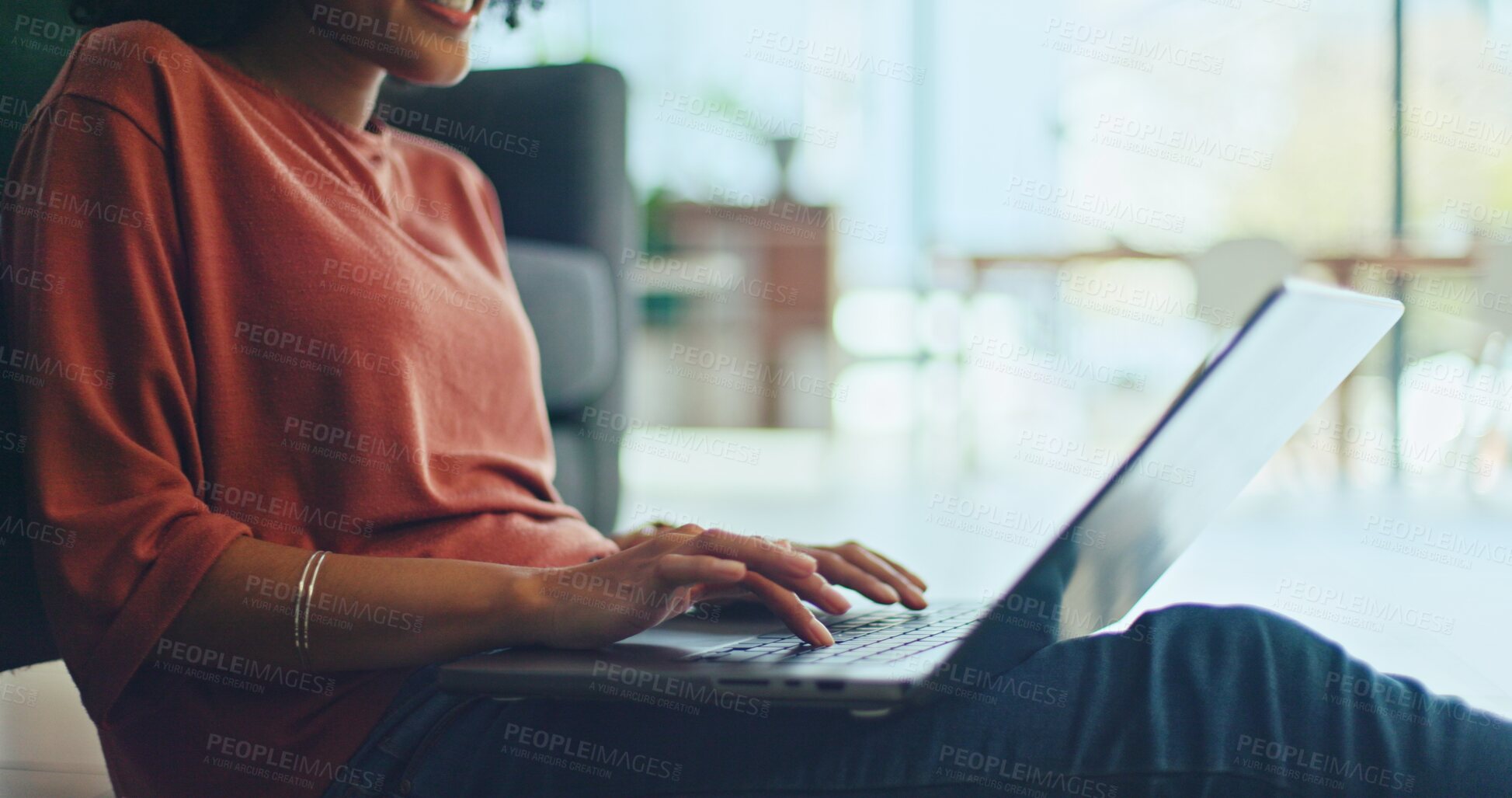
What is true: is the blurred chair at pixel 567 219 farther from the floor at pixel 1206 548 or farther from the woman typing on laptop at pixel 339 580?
the woman typing on laptop at pixel 339 580

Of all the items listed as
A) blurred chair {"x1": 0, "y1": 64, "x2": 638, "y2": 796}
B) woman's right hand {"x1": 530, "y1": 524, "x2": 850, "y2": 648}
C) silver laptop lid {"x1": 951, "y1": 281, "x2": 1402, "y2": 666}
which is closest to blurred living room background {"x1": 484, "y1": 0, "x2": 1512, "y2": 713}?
blurred chair {"x1": 0, "y1": 64, "x2": 638, "y2": 796}

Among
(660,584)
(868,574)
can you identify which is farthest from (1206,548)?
(660,584)

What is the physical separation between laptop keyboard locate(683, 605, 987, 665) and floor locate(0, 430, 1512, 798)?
75 cm

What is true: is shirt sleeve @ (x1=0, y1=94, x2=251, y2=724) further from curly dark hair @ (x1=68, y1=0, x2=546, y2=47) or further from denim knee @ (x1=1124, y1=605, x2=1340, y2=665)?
denim knee @ (x1=1124, y1=605, x2=1340, y2=665)

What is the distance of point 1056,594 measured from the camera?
1.94 ft

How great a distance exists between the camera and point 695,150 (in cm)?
536

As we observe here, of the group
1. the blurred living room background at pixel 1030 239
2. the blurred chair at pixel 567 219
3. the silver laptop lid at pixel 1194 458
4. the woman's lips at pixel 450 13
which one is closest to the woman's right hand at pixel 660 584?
the silver laptop lid at pixel 1194 458

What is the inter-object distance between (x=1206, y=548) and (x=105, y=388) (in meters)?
2.63

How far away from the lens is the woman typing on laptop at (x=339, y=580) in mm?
578

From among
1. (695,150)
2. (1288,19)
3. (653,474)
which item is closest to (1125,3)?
(1288,19)

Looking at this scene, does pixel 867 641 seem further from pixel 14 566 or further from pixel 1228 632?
pixel 14 566

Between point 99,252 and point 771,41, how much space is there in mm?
5136

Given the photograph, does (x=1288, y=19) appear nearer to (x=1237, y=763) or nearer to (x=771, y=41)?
(x=771, y=41)

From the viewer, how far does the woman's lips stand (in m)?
0.88
